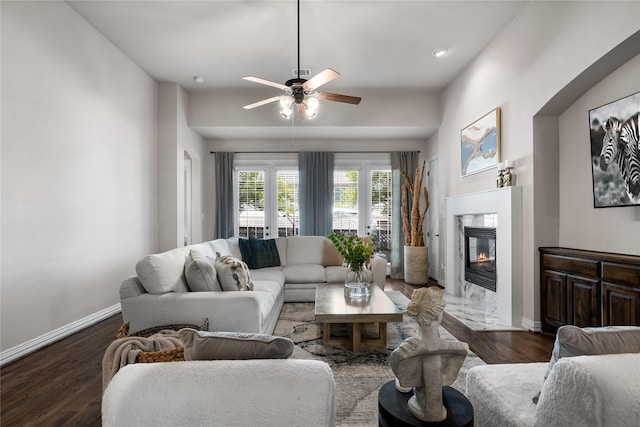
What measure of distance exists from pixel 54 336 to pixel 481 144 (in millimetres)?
5004

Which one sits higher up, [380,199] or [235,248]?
[380,199]

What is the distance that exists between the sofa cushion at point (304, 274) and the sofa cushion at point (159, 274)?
6.04 ft

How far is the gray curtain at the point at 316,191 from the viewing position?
6.65 meters

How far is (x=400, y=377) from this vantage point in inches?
40.8

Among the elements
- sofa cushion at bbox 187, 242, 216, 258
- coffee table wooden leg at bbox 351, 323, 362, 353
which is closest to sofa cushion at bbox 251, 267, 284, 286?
→ sofa cushion at bbox 187, 242, 216, 258

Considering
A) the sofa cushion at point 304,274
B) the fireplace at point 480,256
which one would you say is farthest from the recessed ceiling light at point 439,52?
the sofa cushion at point 304,274

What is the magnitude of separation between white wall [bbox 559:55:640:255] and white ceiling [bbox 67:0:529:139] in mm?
1238

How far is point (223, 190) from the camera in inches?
264

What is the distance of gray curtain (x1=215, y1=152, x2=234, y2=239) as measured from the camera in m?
6.69

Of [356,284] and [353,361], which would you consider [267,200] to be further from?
[353,361]

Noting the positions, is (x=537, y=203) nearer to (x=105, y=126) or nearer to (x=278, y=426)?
(x=278, y=426)

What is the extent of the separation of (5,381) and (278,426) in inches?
103

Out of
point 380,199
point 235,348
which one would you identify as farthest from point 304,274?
point 235,348

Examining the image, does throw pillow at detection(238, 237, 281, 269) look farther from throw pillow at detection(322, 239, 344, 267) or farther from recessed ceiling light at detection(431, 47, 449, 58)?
recessed ceiling light at detection(431, 47, 449, 58)
